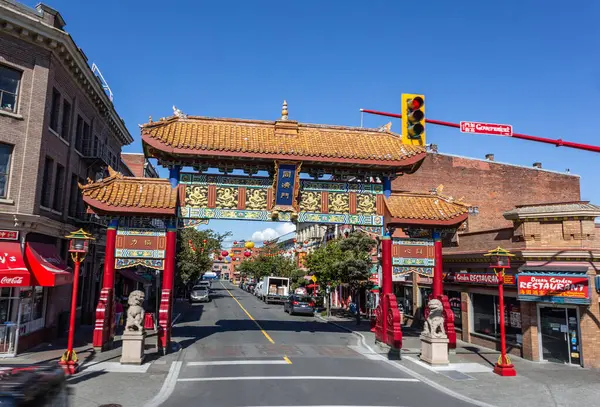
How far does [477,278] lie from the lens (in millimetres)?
20266

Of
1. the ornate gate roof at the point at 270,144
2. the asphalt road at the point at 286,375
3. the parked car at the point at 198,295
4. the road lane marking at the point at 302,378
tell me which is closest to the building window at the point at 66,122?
the ornate gate roof at the point at 270,144

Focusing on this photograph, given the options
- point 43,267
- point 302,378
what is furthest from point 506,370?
point 43,267

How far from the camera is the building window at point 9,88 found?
55.4 feet

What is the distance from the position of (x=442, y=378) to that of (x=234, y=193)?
9.79m

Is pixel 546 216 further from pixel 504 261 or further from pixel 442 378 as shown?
pixel 442 378

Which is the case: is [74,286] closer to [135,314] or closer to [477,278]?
[135,314]

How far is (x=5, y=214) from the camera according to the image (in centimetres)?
1588

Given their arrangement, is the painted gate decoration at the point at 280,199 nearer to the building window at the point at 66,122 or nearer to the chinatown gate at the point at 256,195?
the chinatown gate at the point at 256,195

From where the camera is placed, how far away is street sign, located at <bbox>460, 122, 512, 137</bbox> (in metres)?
9.19

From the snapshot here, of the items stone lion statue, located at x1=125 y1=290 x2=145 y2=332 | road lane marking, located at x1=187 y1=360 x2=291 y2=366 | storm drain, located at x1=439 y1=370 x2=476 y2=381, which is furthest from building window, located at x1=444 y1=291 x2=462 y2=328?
stone lion statue, located at x1=125 y1=290 x2=145 y2=332

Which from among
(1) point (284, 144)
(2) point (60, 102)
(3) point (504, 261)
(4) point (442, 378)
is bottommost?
(4) point (442, 378)

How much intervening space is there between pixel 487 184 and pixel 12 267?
34616 mm

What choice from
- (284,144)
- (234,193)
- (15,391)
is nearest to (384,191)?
(284,144)

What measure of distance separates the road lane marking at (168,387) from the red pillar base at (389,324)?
7.87 m
